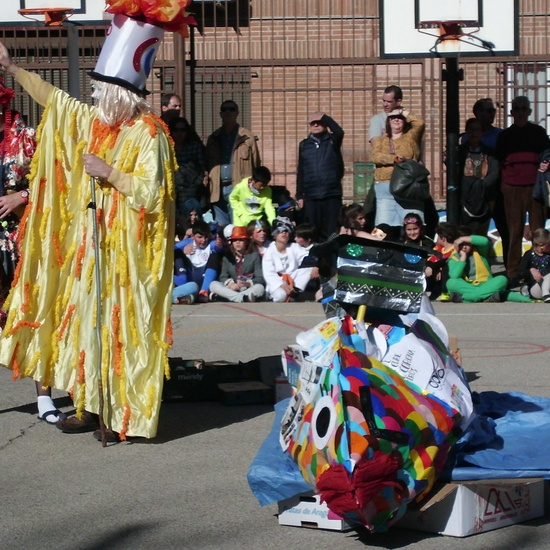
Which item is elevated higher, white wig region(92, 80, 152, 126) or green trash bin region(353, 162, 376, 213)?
white wig region(92, 80, 152, 126)

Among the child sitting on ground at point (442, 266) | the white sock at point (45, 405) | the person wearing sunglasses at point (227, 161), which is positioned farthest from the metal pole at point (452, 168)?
the white sock at point (45, 405)

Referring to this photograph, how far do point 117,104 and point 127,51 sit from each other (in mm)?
268

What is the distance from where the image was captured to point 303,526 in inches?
187

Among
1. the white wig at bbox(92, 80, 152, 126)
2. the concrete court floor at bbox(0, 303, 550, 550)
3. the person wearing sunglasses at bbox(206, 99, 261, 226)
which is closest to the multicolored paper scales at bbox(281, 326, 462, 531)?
the concrete court floor at bbox(0, 303, 550, 550)

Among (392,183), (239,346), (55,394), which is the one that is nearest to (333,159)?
(392,183)

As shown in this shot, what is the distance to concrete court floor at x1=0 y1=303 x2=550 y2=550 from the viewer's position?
4598 millimetres

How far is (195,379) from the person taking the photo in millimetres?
7223

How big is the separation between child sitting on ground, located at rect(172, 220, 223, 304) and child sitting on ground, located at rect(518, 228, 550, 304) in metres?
3.24

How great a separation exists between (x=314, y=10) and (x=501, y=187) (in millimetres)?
4378

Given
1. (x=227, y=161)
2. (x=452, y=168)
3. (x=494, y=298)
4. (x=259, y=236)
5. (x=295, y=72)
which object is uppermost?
(x=295, y=72)

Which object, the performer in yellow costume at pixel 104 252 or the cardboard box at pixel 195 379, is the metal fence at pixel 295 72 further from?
the performer in yellow costume at pixel 104 252

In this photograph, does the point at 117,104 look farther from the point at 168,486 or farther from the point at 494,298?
the point at 494,298

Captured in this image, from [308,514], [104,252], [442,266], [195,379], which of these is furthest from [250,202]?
[308,514]

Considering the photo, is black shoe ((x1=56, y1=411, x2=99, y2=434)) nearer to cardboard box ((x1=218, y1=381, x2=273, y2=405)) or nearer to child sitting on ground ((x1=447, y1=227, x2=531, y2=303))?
cardboard box ((x1=218, y1=381, x2=273, y2=405))
